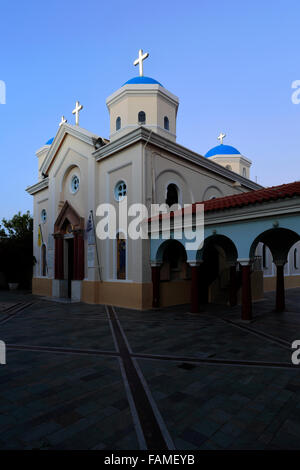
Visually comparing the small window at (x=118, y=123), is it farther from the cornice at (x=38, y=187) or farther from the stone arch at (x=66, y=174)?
the cornice at (x=38, y=187)

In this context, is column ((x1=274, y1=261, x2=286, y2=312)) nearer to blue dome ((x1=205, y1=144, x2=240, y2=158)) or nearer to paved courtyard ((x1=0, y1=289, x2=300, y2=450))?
paved courtyard ((x1=0, y1=289, x2=300, y2=450))

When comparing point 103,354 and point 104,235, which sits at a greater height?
point 104,235

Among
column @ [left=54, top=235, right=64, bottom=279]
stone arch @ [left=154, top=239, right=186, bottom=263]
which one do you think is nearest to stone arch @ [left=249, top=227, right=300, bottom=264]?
stone arch @ [left=154, top=239, right=186, bottom=263]

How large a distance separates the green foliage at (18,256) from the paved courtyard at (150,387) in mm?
13985

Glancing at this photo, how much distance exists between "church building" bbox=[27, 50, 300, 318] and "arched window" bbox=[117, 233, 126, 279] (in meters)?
0.05

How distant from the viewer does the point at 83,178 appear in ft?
52.4

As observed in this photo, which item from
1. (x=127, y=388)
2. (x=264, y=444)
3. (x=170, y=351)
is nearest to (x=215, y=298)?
(x=170, y=351)

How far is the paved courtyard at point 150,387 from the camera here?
10.9 ft

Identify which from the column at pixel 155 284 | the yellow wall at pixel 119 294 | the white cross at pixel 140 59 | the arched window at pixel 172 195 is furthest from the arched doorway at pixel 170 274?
the white cross at pixel 140 59

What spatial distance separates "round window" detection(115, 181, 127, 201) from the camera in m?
14.0

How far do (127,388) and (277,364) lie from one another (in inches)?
124

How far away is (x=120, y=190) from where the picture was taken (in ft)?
46.8

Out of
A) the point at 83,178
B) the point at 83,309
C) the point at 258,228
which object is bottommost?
the point at 83,309
